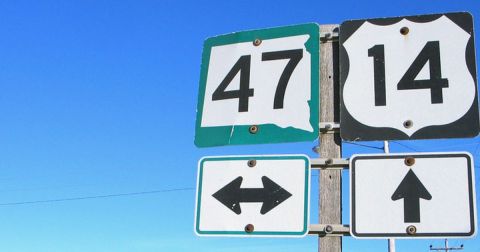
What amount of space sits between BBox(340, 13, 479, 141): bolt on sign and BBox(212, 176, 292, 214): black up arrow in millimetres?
513

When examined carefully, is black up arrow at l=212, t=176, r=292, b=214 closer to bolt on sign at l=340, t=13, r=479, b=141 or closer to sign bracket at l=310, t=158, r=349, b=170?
sign bracket at l=310, t=158, r=349, b=170

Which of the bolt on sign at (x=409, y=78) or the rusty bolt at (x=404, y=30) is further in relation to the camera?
the rusty bolt at (x=404, y=30)

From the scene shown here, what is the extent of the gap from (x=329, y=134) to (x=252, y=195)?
0.59 m

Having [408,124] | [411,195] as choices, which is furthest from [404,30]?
[411,195]

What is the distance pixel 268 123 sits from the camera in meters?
3.27

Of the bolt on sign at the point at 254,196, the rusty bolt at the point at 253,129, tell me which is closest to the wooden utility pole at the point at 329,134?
the bolt on sign at the point at 254,196

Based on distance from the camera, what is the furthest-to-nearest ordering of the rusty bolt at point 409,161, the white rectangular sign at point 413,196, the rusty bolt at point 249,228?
1. the rusty bolt at point 249,228
2. the rusty bolt at point 409,161
3. the white rectangular sign at point 413,196

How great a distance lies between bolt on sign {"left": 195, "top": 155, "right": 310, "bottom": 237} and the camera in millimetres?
2961

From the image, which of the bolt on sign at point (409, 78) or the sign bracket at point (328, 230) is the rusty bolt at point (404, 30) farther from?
the sign bracket at point (328, 230)

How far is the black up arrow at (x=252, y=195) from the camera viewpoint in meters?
3.00

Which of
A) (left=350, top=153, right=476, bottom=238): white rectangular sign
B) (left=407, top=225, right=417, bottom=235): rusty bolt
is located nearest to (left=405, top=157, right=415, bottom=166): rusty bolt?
(left=350, top=153, right=476, bottom=238): white rectangular sign

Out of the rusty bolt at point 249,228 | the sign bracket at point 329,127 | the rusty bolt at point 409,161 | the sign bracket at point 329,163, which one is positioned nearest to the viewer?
the rusty bolt at point 409,161

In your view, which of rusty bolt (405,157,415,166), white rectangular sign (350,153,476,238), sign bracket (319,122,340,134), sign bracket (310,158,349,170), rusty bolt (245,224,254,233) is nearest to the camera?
white rectangular sign (350,153,476,238)

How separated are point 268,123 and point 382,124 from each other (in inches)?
25.1
